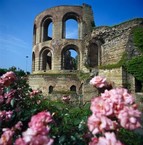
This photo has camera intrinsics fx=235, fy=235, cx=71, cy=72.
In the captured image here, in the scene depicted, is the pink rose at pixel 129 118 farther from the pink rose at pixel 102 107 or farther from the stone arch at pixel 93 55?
the stone arch at pixel 93 55

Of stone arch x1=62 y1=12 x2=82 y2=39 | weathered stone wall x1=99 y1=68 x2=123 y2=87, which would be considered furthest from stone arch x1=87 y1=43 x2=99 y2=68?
weathered stone wall x1=99 y1=68 x2=123 y2=87

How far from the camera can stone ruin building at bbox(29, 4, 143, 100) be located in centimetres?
2197

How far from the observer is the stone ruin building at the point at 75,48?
21969 mm

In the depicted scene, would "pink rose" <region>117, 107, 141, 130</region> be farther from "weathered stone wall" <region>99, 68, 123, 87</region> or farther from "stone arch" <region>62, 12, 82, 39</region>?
"stone arch" <region>62, 12, 82, 39</region>

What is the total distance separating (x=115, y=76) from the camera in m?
18.5

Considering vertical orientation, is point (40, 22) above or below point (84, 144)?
above

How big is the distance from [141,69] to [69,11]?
14.7m

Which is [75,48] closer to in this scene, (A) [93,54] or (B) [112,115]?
(A) [93,54]

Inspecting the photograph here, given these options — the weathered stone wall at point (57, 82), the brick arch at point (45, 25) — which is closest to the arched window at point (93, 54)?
the weathered stone wall at point (57, 82)

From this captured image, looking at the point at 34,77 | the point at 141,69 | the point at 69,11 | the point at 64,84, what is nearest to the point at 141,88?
the point at 141,69

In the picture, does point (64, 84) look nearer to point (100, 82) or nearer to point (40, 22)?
point (40, 22)

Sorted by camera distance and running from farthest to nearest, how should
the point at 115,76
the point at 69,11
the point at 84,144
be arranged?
the point at 69,11 → the point at 115,76 → the point at 84,144

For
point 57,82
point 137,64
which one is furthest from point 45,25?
point 137,64

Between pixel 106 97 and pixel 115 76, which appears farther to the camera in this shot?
pixel 115 76
